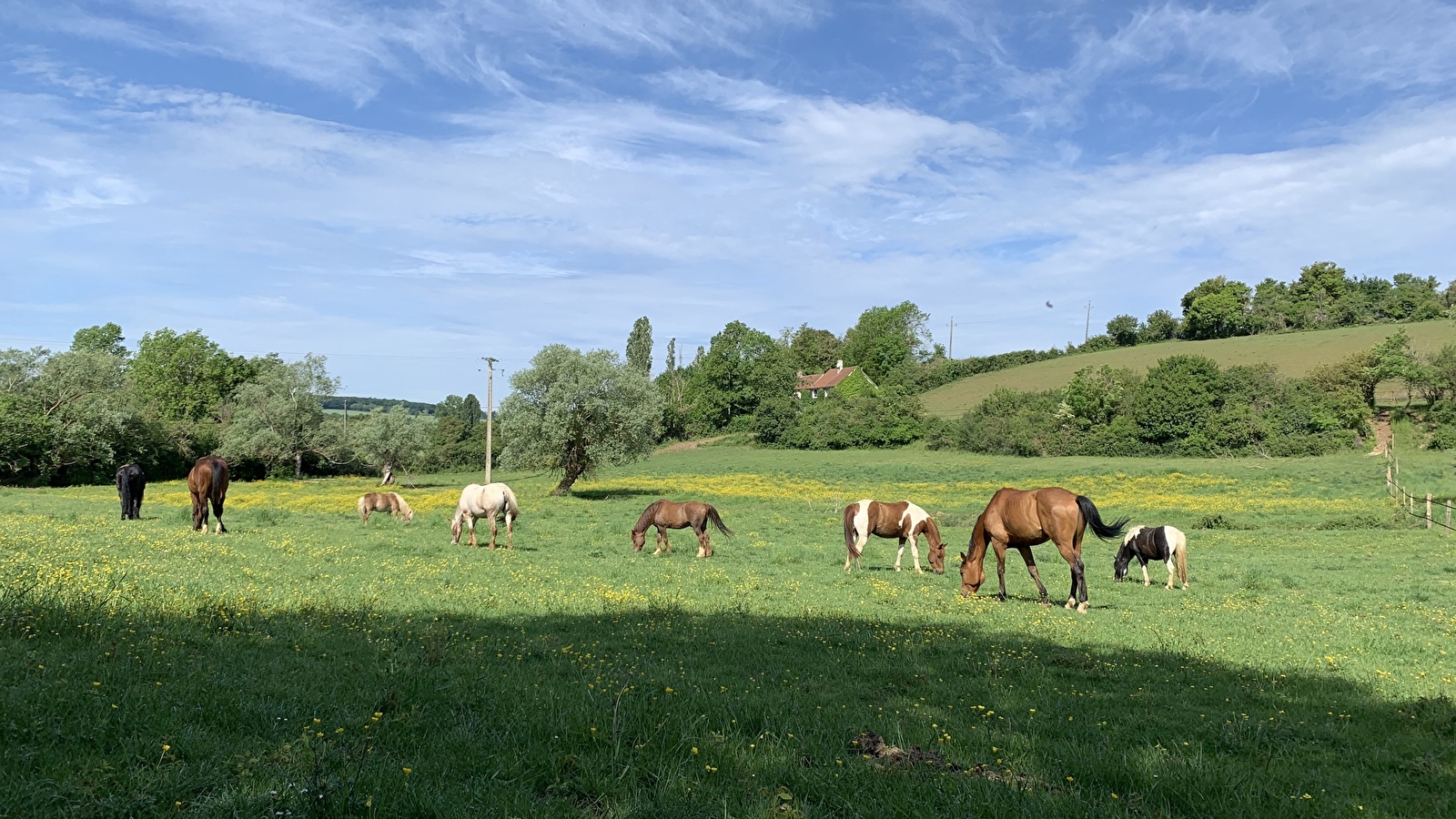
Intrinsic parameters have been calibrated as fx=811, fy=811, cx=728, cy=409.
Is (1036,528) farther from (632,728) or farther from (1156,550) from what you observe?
(632,728)

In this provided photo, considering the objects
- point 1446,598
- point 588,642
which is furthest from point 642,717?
point 1446,598

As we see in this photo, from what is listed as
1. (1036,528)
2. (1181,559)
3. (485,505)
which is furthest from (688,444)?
(1036,528)

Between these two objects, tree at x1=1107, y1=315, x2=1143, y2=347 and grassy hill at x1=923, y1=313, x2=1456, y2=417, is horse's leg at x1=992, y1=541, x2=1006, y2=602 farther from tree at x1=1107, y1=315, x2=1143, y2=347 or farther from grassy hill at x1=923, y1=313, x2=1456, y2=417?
tree at x1=1107, y1=315, x2=1143, y2=347

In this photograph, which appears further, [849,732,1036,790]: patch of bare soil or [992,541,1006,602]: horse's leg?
[992,541,1006,602]: horse's leg

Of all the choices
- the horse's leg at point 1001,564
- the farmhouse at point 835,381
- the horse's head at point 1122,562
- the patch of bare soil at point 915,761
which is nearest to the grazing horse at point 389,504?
the horse's leg at point 1001,564

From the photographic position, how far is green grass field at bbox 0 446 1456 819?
4.60 metres

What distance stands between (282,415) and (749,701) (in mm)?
67633

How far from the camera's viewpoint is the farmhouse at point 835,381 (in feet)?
335

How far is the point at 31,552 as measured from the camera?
1335 centimetres

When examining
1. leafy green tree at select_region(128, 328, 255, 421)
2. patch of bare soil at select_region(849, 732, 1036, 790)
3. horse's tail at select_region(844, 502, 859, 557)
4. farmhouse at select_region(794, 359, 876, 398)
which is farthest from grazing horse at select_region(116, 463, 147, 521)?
farmhouse at select_region(794, 359, 876, 398)

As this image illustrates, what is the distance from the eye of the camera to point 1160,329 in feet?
331

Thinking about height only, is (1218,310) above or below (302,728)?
above

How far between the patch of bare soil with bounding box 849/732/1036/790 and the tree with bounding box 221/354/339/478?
6761cm

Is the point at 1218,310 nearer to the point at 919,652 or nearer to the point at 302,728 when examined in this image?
the point at 919,652
